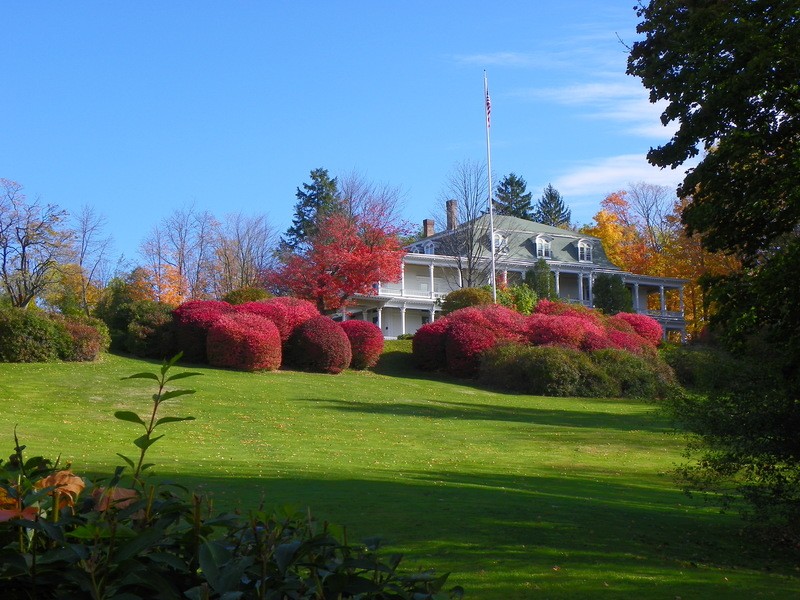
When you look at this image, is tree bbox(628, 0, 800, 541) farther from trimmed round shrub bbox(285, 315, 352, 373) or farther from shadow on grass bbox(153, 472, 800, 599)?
trimmed round shrub bbox(285, 315, 352, 373)

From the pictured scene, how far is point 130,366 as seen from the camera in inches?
1124

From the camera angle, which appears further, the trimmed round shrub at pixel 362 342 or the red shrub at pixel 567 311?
the red shrub at pixel 567 311

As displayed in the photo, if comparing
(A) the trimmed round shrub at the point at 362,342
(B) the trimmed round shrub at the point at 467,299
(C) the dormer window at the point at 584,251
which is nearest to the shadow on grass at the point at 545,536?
(A) the trimmed round shrub at the point at 362,342

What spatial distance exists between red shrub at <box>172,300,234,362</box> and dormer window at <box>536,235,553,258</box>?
35295mm

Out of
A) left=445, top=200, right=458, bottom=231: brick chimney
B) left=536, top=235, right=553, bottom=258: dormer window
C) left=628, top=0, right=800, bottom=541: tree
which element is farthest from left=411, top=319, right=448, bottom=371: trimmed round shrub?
left=536, top=235, right=553, bottom=258: dormer window

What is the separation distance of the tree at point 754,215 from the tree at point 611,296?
44.5 meters

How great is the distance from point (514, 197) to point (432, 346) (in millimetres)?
65210

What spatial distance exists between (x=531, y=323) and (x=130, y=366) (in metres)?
17.2

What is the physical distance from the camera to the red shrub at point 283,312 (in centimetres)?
3303

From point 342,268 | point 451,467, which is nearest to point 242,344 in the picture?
point 451,467

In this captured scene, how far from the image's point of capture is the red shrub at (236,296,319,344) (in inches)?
1300

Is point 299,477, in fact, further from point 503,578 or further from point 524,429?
point 524,429

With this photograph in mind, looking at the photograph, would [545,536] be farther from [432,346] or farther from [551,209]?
[551,209]

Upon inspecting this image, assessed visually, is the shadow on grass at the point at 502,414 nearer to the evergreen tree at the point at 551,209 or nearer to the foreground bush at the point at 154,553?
the foreground bush at the point at 154,553
